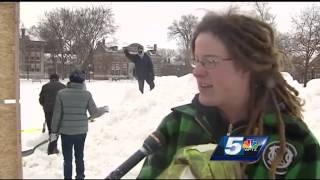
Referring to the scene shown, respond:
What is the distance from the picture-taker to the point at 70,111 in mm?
5766

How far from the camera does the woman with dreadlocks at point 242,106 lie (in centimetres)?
104

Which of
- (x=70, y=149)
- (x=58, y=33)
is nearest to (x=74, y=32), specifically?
(x=58, y=33)

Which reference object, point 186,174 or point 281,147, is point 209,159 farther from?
point 281,147

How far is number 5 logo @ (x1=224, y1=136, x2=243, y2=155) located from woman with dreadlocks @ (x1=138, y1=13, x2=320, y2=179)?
28 mm

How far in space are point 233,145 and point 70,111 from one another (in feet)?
16.2

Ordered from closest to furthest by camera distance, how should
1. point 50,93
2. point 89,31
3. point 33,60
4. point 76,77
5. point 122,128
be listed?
point 76,77, point 50,93, point 122,128, point 89,31, point 33,60

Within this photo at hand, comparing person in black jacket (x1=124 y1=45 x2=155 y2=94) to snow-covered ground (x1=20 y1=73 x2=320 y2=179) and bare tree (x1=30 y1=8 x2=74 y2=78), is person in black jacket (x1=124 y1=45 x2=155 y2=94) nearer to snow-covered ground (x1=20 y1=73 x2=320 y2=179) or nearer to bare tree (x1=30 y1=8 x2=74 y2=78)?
snow-covered ground (x1=20 y1=73 x2=320 y2=179)

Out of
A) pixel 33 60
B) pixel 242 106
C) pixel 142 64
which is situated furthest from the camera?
pixel 33 60

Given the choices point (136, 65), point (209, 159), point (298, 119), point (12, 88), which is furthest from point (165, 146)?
point (136, 65)

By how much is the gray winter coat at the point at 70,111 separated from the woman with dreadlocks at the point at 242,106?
4715 millimetres

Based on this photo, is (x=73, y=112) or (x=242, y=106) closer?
(x=242, y=106)

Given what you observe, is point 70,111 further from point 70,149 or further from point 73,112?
point 70,149

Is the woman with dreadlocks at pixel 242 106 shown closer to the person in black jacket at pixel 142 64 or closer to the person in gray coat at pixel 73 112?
the person in gray coat at pixel 73 112

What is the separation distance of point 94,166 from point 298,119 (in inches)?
251
